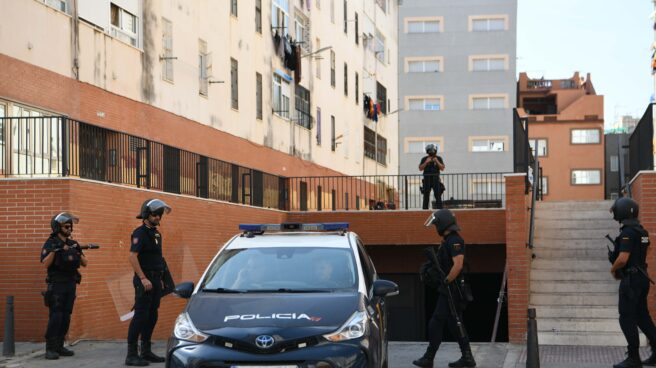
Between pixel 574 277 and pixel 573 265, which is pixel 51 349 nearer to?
pixel 574 277

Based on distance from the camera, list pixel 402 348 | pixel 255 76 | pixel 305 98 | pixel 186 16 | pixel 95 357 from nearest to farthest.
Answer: pixel 95 357
pixel 402 348
pixel 186 16
pixel 255 76
pixel 305 98

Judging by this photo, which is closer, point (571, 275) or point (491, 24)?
point (571, 275)

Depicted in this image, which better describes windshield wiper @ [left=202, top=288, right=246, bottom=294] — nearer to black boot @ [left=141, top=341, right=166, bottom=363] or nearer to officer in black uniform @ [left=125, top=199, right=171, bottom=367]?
officer in black uniform @ [left=125, top=199, right=171, bottom=367]

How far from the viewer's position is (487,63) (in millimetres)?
69312

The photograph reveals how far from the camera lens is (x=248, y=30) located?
31.5m

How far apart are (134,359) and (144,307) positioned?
0.66 metres

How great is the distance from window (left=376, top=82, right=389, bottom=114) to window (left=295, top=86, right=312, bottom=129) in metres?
14.9

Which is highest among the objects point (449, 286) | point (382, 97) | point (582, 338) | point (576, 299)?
point (382, 97)

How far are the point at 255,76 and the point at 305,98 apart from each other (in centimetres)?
632

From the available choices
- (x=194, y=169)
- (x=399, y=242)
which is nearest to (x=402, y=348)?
(x=194, y=169)

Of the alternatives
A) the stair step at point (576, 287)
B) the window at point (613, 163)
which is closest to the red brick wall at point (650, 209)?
the stair step at point (576, 287)

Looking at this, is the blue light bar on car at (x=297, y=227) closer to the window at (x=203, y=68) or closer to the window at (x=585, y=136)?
the window at (x=203, y=68)

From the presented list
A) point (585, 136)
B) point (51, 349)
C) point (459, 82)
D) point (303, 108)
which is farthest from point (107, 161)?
point (585, 136)

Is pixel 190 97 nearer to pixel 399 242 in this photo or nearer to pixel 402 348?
pixel 399 242
